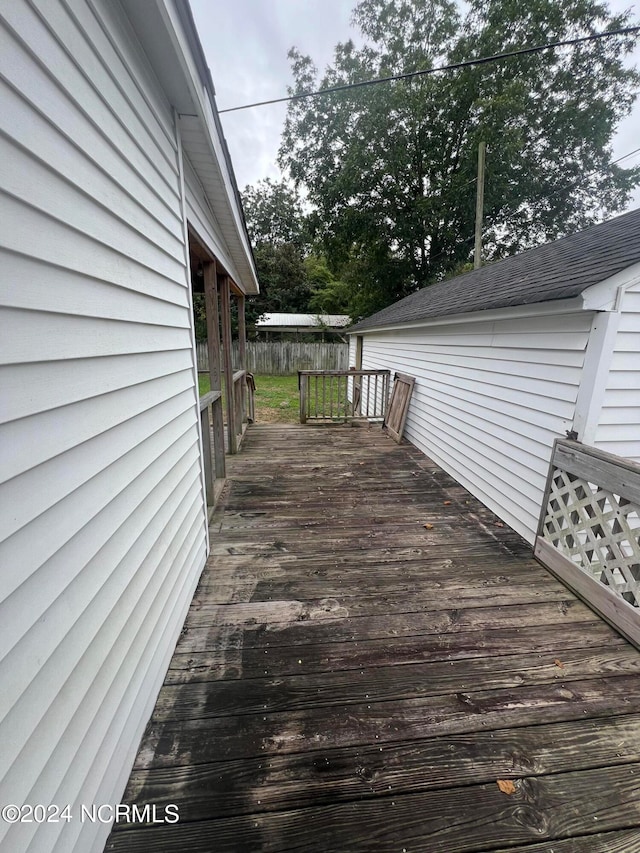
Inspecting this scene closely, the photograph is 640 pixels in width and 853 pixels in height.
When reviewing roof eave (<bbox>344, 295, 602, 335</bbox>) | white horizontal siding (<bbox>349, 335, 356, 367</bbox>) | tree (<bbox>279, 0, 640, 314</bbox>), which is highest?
tree (<bbox>279, 0, 640, 314</bbox>)

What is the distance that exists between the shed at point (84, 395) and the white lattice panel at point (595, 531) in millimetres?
2521

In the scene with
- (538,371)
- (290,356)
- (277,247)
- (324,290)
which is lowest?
(290,356)

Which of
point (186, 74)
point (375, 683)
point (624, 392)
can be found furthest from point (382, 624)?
point (186, 74)

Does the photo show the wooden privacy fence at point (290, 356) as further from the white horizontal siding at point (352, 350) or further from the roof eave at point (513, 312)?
the roof eave at point (513, 312)

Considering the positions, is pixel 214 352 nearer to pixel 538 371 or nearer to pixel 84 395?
pixel 84 395

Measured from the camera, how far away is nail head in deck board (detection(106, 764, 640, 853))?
1.17 m

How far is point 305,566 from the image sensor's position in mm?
2600

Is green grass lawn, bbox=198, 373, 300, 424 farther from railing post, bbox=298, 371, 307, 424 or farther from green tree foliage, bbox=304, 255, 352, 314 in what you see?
green tree foliage, bbox=304, 255, 352, 314

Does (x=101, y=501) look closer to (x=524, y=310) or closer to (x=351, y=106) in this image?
(x=524, y=310)

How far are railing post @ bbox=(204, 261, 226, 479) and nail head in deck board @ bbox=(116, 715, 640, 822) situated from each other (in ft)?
9.33

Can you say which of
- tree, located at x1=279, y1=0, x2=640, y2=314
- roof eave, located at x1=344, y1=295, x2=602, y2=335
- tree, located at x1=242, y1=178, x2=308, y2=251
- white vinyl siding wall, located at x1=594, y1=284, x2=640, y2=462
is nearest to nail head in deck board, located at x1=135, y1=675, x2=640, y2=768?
white vinyl siding wall, located at x1=594, y1=284, x2=640, y2=462

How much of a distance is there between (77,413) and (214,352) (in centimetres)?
305

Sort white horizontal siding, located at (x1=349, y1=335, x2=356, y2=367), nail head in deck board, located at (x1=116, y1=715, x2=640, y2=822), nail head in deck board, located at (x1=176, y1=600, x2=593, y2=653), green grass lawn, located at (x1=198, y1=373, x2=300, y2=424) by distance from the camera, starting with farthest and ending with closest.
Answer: white horizontal siding, located at (x1=349, y1=335, x2=356, y2=367) < green grass lawn, located at (x1=198, y1=373, x2=300, y2=424) < nail head in deck board, located at (x1=176, y1=600, x2=593, y2=653) < nail head in deck board, located at (x1=116, y1=715, x2=640, y2=822)

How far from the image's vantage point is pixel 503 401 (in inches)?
137
